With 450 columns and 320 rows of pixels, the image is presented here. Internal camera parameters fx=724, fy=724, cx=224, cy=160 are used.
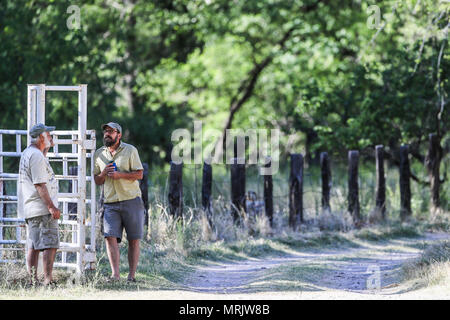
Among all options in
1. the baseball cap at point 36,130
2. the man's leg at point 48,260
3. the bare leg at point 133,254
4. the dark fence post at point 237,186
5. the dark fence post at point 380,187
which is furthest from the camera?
the dark fence post at point 380,187

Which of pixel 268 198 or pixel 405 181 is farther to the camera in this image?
pixel 405 181

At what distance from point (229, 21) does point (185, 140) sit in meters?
4.52

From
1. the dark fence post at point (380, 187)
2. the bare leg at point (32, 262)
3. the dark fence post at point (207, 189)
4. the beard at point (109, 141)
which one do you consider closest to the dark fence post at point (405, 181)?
the dark fence post at point (380, 187)

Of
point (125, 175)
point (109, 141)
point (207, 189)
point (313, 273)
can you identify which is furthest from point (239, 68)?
point (125, 175)

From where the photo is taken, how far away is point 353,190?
15008 mm

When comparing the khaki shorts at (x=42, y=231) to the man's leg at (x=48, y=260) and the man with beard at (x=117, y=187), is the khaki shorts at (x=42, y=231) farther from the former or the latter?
the man with beard at (x=117, y=187)

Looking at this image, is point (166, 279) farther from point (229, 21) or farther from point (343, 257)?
point (229, 21)

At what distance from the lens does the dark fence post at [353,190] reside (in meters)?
14.8

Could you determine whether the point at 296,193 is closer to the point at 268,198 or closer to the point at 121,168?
the point at 268,198

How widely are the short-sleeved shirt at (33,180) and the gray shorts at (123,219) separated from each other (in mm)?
727

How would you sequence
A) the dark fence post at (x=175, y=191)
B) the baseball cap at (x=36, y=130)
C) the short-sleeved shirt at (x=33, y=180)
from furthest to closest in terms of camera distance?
the dark fence post at (x=175, y=191)
the baseball cap at (x=36, y=130)
the short-sleeved shirt at (x=33, y=180)

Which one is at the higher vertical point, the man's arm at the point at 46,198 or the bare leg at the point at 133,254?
the man's arm at the point at 46,198

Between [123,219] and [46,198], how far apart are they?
1.10 meters

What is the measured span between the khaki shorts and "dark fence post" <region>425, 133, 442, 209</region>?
9981 mm
